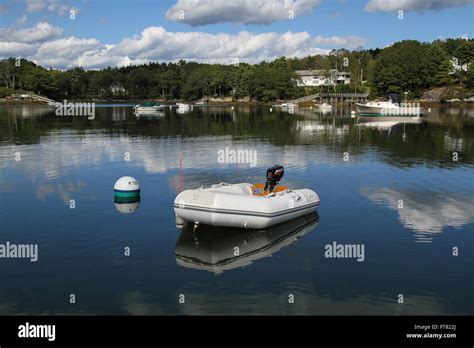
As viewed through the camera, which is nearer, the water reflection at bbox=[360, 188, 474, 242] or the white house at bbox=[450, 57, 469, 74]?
the water reflection at bbox=[360, 188, 474, 242]

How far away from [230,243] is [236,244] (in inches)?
10.6

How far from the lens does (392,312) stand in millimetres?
14234

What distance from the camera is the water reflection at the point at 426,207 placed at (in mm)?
22406

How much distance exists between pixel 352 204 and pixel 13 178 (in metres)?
21.7

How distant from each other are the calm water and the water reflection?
0.30 ft

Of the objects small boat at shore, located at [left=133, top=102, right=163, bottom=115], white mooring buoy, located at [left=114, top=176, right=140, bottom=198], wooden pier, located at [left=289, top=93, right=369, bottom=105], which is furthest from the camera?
wooden pier, located at [left=289, top=93, right=369, bottom=105]

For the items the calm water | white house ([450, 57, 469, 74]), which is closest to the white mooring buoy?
the calm water

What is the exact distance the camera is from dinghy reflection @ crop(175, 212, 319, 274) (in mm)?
18203

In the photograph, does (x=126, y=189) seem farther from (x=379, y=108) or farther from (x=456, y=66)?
(x=456, y=66)

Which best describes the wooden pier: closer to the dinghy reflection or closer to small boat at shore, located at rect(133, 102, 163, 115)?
small boat at shore, located at rect(133, 102, 163, 115)

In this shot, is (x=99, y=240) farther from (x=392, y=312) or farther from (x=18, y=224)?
(x=392, y=312)

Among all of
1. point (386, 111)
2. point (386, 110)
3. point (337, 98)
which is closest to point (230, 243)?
point (386, 111)

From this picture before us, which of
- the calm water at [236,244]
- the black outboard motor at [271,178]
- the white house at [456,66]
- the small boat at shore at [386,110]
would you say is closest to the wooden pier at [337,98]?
the white house at [456,66]
